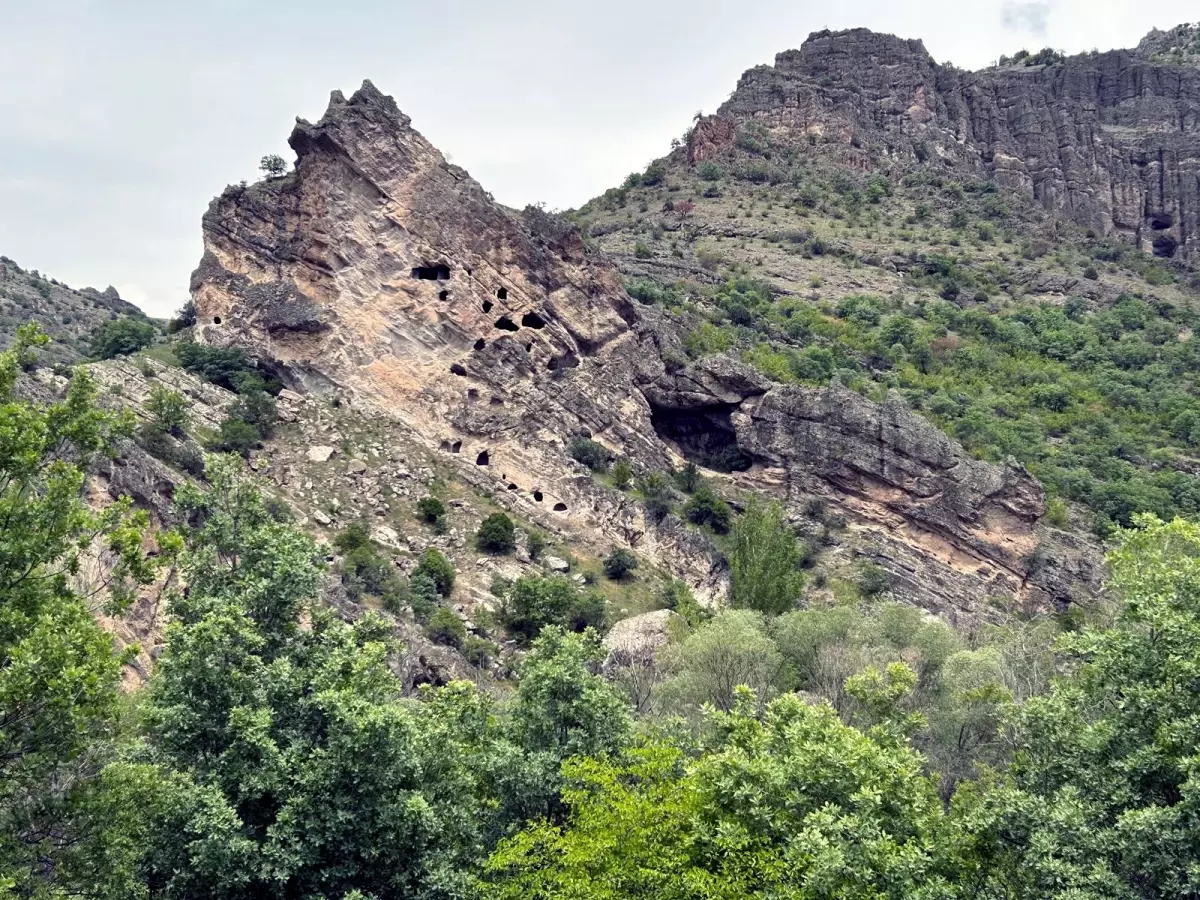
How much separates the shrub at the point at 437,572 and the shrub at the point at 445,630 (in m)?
2.77

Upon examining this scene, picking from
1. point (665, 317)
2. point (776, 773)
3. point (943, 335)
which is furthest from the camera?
point (943, 335)

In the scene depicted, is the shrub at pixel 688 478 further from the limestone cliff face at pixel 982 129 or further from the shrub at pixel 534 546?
the limestone cliff face at pixel 982 129

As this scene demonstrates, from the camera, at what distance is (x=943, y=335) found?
72500 millimetres

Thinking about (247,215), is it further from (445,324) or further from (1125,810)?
(1125,810)

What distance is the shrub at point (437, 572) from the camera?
39.8 m

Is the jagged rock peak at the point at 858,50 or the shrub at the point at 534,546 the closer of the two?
the shrub at the point at 534,546

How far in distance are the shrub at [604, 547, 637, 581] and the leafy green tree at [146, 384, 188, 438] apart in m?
19.3

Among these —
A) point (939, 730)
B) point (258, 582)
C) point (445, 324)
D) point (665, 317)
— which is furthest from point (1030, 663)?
point (665, 317)

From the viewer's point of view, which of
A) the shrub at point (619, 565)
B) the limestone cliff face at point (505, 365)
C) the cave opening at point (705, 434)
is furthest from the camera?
the cave opening at point (705, 434)

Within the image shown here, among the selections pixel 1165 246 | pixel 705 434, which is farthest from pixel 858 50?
pixel 705 434

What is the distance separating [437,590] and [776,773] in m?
28.1

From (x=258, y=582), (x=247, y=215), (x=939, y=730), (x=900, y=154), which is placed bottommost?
(x=939, y=730)

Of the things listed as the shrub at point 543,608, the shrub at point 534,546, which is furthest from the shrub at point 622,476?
the shrub at point 543,608

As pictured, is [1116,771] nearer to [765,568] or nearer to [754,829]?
[754,829]
